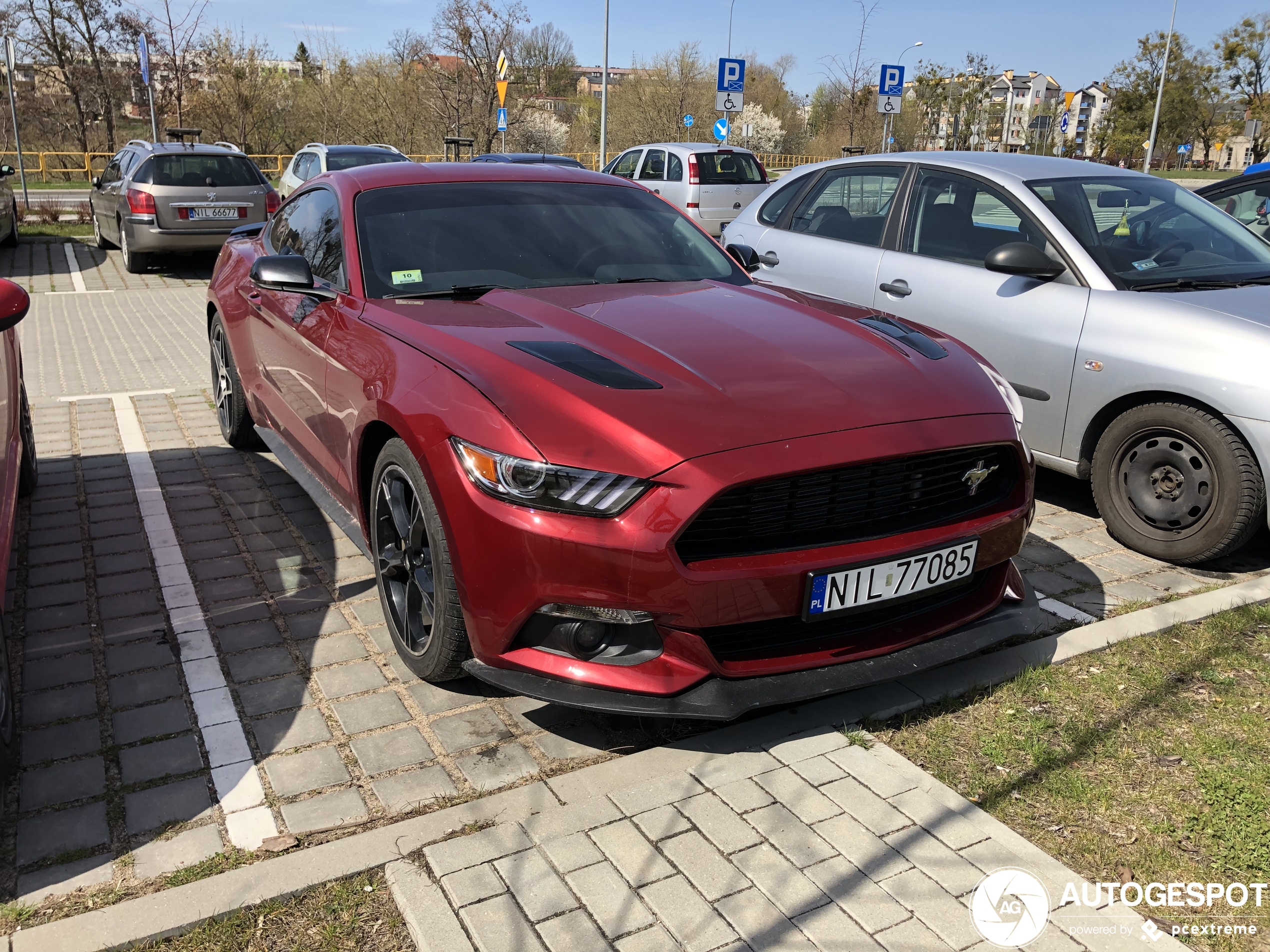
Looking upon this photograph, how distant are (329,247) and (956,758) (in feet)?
10.4

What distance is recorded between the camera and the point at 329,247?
434 centimetres

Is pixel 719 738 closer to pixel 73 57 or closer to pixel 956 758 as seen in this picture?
pixel 956 758

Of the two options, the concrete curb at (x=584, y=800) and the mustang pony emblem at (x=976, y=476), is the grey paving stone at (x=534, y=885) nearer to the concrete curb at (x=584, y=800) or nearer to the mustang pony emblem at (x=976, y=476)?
the concrete curb at (x=584, y=800)

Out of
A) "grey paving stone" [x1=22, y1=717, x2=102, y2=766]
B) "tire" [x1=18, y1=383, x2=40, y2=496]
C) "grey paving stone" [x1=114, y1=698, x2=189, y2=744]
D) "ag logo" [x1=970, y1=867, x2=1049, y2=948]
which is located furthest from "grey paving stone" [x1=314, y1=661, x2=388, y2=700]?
"tire" [x1=18, y1=383, x2=40, y2=496]

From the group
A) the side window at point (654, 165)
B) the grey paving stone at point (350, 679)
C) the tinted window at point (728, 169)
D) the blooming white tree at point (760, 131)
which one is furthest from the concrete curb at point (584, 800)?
the blooming white tree at point (760, 131)

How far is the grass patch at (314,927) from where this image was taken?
2.33 meters

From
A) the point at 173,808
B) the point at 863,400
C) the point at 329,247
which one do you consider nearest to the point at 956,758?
the point at 863,400

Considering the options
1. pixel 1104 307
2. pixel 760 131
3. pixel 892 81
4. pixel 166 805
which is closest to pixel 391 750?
pixel 166 805

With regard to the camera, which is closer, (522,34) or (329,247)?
(329,247)

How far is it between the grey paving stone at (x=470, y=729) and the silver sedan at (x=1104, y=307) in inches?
104

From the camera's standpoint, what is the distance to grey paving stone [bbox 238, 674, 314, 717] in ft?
11.0

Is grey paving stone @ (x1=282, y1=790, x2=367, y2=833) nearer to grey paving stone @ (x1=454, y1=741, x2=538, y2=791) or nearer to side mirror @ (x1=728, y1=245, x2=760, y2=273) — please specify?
grey paving stone @ (x1=454, y1=741, x2=538, y2=791)

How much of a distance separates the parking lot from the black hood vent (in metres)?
1.12

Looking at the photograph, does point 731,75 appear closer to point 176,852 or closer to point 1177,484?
point 1177,484
